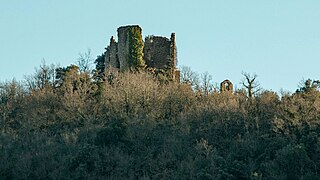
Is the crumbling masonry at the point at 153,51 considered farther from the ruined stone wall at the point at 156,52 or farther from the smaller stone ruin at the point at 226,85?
the smaller stone ruin at the point at 226,85

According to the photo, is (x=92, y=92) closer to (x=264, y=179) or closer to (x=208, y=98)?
(x=208, y=98)

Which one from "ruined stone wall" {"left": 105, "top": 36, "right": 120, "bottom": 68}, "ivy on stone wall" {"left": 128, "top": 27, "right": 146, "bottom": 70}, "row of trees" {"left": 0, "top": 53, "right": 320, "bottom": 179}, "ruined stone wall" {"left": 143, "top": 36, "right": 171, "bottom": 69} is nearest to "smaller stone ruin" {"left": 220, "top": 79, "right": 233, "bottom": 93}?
"row of trees" {"left": 0, "top": 53, "right": 320, "bottom": 179}

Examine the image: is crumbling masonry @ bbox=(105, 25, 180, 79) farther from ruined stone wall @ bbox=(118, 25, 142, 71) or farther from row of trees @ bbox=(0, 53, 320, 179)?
row of trees @ bbox=(0, 53, 320, 179)

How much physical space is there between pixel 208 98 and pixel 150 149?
21.3 feet

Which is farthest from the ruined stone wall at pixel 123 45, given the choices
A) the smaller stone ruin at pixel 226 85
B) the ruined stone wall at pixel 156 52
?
the smaller stone ruin at pixel 226 85

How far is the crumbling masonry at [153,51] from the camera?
163 ft

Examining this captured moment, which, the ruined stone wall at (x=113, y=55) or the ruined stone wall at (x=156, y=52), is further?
the ruined stone wall at (x=113, y=55)

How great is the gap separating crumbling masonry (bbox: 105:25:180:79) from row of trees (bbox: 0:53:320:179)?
8.20ft

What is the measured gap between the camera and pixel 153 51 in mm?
50062

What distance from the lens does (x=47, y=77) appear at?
49.8 metres

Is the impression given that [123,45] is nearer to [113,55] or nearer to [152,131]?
[113,55]

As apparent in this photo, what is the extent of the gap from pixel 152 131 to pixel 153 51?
10419 mm

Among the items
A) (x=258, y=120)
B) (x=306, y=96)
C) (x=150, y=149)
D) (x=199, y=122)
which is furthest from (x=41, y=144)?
(x=306, y=96)

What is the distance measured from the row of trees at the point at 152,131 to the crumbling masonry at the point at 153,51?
2500 mm
